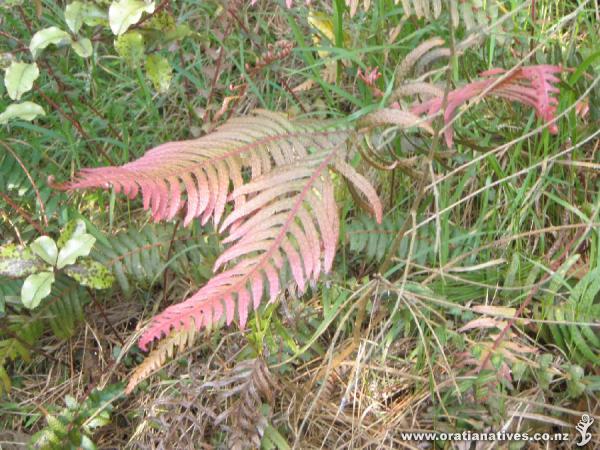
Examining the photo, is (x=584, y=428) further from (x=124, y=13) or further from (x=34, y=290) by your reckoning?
(x=124, y=13)

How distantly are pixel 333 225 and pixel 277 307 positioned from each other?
1.78 feet

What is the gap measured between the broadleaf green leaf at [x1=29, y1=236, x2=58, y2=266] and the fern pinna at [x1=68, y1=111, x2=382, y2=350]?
42 centimetres

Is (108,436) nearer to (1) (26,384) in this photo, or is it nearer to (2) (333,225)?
(1) (26,384)

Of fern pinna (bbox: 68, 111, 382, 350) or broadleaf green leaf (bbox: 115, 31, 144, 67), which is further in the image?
broadleaf green leaf (bbox: 115, 31, 144, 67)

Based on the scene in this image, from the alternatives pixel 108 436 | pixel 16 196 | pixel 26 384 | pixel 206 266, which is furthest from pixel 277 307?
pixel 16 196

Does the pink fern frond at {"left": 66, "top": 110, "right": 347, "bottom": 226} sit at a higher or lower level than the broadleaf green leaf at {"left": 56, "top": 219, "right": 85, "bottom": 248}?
higher

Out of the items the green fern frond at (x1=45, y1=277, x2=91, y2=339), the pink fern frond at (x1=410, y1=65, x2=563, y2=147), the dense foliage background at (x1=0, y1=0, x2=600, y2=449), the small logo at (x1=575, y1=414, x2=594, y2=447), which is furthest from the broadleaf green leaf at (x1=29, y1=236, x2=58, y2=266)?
the small logo at (x1=575, y1=414, x2=594, y2=447)

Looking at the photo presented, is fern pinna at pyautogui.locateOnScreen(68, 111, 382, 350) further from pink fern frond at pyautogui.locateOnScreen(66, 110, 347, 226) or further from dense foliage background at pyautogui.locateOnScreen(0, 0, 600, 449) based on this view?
dense foliage background at pyautogui.locateOnScreen(0, 0, 600, 449)

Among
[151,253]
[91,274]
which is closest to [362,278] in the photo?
[151,253]

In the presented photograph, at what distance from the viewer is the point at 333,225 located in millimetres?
1555

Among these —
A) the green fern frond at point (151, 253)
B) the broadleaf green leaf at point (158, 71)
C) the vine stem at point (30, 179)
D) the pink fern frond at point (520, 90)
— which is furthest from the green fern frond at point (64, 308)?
the pink fern frond at point (520, 90)

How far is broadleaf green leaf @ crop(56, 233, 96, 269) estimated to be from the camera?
1910mm

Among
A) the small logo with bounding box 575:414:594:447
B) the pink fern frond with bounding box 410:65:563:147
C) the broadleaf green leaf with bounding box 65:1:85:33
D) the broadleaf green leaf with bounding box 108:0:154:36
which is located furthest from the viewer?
the broadleaf green leaf with bounding box 65:1:85:33

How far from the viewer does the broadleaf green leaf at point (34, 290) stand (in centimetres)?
187
